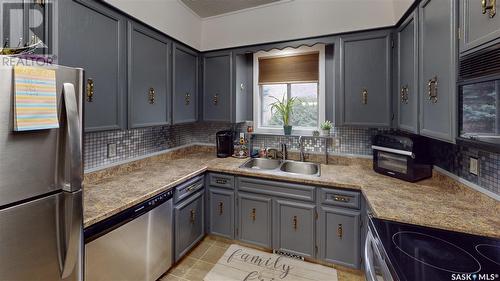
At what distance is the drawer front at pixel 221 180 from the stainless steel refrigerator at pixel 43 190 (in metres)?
1.42

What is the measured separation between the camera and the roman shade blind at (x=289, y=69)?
274 centimetres

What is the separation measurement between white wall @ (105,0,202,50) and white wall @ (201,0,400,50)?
19 cm

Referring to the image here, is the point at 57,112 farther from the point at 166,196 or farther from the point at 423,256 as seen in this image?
the point at 423,256

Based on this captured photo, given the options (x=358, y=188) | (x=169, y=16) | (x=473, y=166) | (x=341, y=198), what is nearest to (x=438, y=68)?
(x=473, y=166)

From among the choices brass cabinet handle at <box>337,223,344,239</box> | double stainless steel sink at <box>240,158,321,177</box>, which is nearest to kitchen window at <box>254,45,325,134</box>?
double stainless steel sink at <box>240,158,321,177</box>

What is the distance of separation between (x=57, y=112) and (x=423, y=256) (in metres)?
1.71

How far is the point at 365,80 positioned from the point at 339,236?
1.50 metres

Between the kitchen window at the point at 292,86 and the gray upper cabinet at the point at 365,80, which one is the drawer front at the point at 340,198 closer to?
the gray upper cabinet at the point at 365,80

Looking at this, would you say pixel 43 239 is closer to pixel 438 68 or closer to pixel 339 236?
pixel 339 236

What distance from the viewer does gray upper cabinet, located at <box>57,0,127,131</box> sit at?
142cm

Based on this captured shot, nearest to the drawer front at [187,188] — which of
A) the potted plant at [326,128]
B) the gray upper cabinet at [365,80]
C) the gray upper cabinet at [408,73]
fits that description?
the potted plant at [326,128]

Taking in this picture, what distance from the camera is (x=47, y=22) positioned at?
1302mm

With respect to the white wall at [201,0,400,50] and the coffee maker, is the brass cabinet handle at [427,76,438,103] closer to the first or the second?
the white wall at [201,0,400,50]

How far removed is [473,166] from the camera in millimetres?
1495
